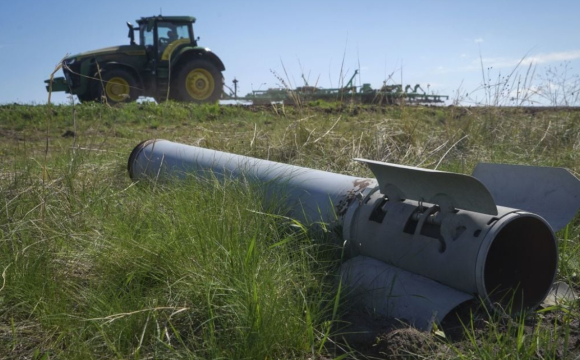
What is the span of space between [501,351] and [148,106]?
32.8 feet

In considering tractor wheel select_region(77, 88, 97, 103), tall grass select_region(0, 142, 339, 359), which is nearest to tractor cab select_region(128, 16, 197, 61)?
tractor wheel select_region(77, 88, 97, 103)

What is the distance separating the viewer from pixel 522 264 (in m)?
2.50

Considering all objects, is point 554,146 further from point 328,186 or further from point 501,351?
point 501,351

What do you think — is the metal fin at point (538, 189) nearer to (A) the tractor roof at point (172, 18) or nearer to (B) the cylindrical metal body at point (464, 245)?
(B) the cylindrical metal body at point (464, 245)

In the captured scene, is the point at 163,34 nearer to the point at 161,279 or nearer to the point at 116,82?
the point at 116,82

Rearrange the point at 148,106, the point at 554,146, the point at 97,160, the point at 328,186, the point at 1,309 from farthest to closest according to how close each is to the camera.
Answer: the point at 148,106 < the point at 554,146 < the point at 97,160 < the point at 328,186 < the point at 1,309

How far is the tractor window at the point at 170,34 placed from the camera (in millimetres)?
13656

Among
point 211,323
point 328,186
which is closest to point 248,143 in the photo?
point 328,186

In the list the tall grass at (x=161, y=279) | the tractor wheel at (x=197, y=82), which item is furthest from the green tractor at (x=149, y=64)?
the tall grass at (x=161, y=279)

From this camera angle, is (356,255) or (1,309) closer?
(1,309)

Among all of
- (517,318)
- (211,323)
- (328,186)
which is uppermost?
(328,186)

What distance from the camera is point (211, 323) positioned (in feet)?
6.16

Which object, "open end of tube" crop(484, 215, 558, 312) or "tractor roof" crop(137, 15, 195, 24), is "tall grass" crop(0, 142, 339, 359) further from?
"tractor roof" crop(137, 15, 195, 24)

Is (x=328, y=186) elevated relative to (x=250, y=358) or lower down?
elevated
